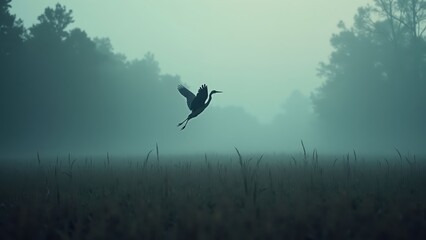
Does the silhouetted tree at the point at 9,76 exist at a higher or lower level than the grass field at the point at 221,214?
higher

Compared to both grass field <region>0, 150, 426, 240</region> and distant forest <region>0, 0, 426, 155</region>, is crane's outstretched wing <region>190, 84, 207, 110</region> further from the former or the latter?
distant forest <region>0, 0, 426, 155</region>

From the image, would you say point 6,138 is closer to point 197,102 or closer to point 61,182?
point 61,182

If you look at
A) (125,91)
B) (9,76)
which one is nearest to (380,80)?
(125,91)

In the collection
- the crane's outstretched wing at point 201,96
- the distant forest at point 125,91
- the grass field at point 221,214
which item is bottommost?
the grass field at point 221,214

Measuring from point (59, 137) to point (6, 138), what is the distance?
15.8ft

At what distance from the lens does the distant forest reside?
32250mm

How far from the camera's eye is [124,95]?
45781 millimetres

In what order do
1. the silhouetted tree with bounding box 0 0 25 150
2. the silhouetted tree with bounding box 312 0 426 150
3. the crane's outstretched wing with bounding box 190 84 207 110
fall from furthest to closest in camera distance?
1. the silhouetted tree with bounding box 312 0 426 150
2. the silhouetted tree with bounding box 0 0 25 150
3. the crane's outstretched wing with bounding box 190 84 207 110

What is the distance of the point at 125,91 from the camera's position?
4650 cm

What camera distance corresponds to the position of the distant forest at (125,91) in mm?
32250

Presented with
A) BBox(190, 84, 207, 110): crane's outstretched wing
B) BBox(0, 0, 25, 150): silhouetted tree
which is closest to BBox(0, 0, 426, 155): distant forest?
BBox(0, 0, 25, 150): silhouetted tree

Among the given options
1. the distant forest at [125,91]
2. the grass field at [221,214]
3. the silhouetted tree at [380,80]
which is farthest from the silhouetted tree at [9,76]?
the silhouetted tree at [380,80]

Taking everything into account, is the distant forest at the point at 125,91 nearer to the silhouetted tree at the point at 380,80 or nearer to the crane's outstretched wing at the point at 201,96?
the silhouetted tree at the point at 380,80

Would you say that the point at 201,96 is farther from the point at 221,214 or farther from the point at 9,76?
the point at 9,76
